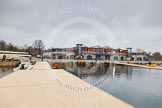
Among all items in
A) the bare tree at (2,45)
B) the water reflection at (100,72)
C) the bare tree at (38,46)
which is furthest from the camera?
the bare tree at (38,46)

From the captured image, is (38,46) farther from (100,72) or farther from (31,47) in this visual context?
(100,72)

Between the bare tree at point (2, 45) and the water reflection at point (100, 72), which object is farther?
the bare tree at point (2, 45)

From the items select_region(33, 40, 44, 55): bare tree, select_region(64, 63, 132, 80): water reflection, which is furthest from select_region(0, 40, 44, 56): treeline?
select_region(64, 63, 132, 80): water reflection

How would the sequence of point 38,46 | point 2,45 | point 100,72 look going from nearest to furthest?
point 100,72, point 2,45, point 38,46

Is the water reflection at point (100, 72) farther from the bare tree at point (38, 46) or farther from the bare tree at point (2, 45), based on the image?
the bare tree at point (38, 46)

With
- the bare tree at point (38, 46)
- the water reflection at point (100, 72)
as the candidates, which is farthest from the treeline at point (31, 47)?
the water reflection at point (100, 72)

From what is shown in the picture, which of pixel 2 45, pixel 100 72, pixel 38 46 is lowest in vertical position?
pixel 100 72

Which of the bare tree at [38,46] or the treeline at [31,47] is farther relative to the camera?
the bare tree at [38,46]

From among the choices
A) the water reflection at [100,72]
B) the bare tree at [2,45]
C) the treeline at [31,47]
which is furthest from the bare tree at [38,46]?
the water reflection at [100,72]

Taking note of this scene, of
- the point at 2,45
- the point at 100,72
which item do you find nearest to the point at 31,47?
the point at 2,45

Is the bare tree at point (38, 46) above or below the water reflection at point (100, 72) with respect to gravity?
above

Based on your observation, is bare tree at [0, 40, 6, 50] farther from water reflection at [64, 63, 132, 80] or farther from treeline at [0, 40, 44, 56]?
water reflection at [64, 63, 132, 80]

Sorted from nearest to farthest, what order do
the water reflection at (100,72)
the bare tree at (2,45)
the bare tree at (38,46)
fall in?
the water reflection at (100,72) → the bare tree at (2,45) → the bare tree at (38,46)

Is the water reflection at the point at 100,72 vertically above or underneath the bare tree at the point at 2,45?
underneath
